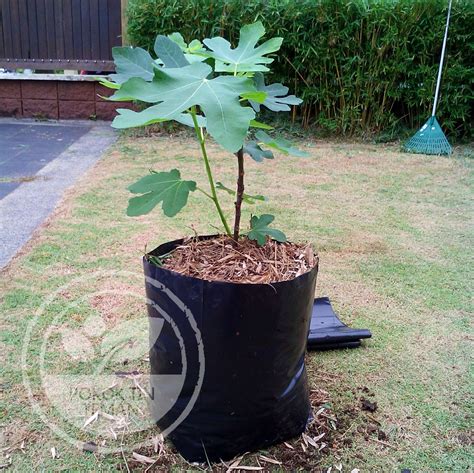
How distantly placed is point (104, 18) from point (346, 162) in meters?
3.39

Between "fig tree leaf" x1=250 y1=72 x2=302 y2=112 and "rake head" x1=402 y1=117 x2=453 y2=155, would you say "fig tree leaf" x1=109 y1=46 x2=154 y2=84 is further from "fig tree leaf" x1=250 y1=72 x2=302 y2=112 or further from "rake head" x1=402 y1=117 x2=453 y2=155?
"rake head" x1=402 y1=117 x2=453 y2=155

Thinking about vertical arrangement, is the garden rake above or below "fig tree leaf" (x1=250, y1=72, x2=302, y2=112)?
below

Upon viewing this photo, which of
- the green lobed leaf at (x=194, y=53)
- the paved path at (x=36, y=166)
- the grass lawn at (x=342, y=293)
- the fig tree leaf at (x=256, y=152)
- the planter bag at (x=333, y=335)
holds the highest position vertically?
the green lobed leaf at (x=194, y=53)

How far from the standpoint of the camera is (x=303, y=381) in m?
1.47

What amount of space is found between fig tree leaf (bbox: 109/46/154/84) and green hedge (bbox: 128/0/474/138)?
14.2 feet

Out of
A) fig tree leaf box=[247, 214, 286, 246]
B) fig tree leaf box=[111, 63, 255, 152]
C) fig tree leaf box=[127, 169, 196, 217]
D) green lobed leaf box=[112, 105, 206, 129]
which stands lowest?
fig tree leaf box=[247, 214, 286, 246]

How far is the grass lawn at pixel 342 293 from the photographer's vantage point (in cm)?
142

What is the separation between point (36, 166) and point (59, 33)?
2.70 meters

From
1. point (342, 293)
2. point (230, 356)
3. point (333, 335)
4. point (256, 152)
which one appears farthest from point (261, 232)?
point (342, 293)

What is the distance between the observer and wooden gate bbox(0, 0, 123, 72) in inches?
239

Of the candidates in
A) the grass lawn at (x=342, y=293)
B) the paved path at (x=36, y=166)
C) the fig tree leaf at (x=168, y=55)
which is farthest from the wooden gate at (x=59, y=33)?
the fig tree leaf at (x=168, y=55)

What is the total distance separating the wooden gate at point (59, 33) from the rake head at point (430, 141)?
3.44m

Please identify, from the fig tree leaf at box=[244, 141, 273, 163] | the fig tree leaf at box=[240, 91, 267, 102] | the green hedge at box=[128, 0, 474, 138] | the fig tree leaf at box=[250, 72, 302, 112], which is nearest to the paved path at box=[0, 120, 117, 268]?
the green hedge at box=[128, 0, 474, 138]

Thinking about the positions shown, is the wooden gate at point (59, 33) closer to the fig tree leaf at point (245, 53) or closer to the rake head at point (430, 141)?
the rake head at point (430, 141)
